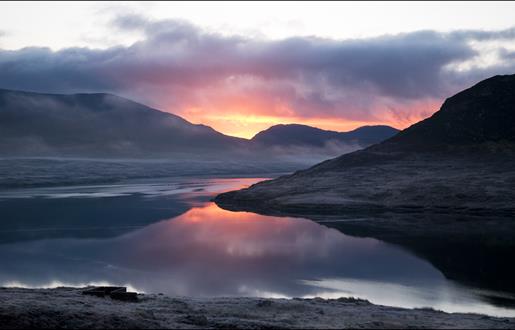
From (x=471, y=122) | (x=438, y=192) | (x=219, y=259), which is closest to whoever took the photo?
(x=219, y=259)

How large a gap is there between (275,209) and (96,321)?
53.0 m

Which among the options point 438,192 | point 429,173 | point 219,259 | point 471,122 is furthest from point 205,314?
point 471,122

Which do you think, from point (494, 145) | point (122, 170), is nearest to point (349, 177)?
point (494, 145)

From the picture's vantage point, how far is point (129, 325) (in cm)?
1677

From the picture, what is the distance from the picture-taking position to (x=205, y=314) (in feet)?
64.0

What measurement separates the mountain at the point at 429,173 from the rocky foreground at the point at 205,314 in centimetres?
4226

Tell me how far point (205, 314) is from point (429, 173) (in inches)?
2720

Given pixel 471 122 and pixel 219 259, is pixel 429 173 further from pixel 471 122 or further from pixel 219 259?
pixel 219 259

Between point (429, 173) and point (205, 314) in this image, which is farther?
point (429, 173)

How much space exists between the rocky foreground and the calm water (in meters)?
5.26

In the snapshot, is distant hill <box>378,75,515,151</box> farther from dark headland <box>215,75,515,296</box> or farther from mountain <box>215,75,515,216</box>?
dark headland <box>215,75,515,296</box>

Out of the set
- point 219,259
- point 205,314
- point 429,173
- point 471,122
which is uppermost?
point 471,122

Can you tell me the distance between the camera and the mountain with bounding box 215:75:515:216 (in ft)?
214

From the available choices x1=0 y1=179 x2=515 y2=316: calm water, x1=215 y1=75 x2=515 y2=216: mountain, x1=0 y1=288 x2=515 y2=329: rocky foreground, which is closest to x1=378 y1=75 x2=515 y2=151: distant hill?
x1=215 y1=75 x2=515 y2=216: mountain
